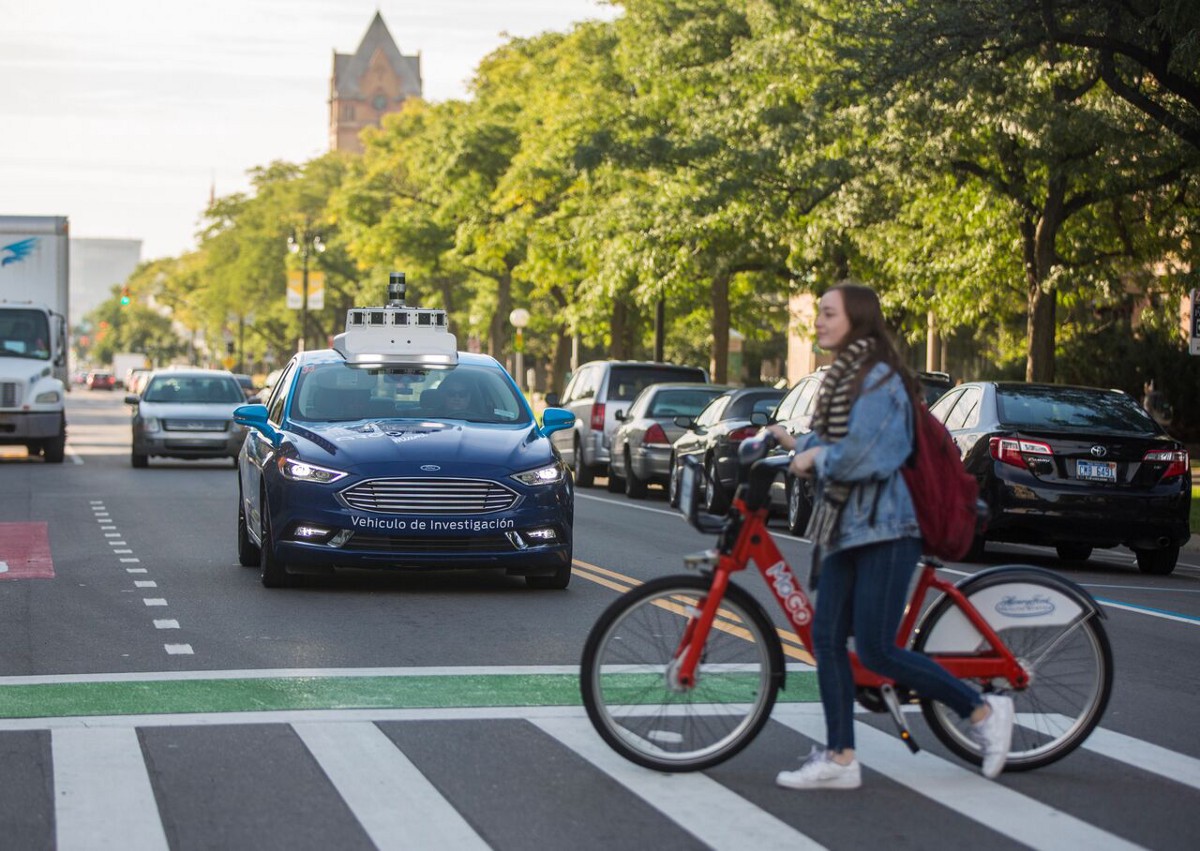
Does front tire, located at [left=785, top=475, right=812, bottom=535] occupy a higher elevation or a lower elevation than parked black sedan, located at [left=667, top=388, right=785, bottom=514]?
lower

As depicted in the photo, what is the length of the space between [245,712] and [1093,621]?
336 cm

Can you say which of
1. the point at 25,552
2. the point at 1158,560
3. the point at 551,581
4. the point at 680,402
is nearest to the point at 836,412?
the point at 551,581

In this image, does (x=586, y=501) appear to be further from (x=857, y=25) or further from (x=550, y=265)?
(x=550, y=265)

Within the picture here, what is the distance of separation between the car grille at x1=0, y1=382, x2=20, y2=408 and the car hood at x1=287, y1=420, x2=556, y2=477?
18278mm

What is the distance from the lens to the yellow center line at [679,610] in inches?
265

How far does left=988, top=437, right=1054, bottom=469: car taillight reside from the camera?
15.5 meters

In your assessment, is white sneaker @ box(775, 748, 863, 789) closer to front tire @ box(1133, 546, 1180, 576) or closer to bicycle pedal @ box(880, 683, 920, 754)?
bicycle pedal @ box(880, 683, 920, 754)

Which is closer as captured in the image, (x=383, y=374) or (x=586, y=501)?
(x=383, y=374)

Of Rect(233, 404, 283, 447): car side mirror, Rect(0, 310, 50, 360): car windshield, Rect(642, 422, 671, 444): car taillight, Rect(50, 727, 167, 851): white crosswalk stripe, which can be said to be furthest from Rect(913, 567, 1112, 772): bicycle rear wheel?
Rect(0, 310, 50, 360): car windshield

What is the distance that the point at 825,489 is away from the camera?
6.43 m

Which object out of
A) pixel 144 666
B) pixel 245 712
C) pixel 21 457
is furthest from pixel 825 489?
pixel 21 457

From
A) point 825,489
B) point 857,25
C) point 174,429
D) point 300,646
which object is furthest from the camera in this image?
point 174,429

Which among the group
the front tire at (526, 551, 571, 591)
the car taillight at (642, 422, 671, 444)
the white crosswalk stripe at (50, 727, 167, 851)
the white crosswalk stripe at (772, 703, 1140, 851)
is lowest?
the front tire at (526, 551, 571, 591)

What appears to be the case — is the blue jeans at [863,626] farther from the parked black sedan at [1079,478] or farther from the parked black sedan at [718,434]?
the parked black sedan at [718,434]
